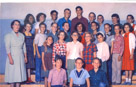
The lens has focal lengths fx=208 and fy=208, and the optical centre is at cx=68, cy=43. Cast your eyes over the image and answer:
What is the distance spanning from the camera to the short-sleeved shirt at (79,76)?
8.91ft

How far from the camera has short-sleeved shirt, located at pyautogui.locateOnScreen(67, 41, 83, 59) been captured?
2768 millimetres

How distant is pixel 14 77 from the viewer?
9.05 ft

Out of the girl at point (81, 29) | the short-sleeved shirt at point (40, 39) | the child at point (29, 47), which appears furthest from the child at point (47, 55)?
the girl at point (81, 29)

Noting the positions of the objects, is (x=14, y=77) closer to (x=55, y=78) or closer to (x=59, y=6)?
(x=55, y=78)

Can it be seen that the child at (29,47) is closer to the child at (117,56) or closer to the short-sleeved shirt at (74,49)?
the short-sleeved shirt at (74,49)

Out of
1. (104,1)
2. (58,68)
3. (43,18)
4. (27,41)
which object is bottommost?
(58,68)

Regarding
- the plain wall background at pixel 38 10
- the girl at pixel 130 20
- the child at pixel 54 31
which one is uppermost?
the plain wall background at pixel 38 10

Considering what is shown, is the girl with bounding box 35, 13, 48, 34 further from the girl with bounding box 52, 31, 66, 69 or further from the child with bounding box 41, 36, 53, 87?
the girl with bounding box 52, 31, 66, 69

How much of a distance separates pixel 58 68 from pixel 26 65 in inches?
17.0

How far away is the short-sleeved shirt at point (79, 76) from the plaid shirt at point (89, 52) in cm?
15

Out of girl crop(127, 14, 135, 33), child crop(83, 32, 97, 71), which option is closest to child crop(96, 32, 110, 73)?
child crop(83, 32, 97, 71)

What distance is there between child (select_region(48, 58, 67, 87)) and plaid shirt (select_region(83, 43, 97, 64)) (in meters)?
0.34

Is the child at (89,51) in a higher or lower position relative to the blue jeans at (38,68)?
higher

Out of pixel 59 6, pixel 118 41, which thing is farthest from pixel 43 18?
pixel 118 41
